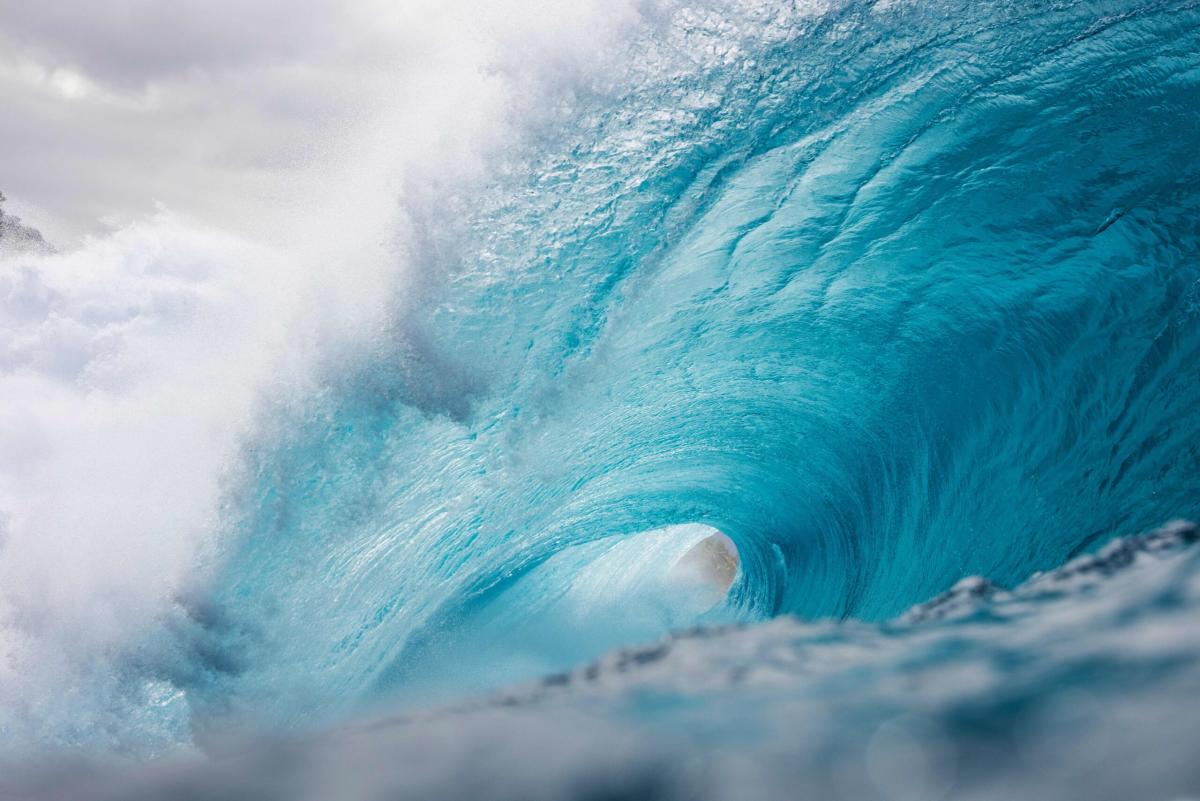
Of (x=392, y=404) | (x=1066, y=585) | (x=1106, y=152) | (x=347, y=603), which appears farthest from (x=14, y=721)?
(x=1106, y=152)

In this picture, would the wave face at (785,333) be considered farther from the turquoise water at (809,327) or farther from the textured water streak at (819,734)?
the textured water streak at (819,734)

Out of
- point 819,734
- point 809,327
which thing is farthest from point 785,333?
point 819,734

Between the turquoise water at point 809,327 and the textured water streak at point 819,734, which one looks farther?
the turquoise water at point 809,327

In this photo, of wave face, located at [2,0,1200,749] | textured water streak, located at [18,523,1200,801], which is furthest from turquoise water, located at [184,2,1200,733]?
textured water streak, located at [18,523,1200,801]

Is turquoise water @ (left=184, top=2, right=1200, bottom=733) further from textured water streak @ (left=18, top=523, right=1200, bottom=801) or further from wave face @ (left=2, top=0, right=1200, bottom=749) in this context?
textured water streak @ (left=18, top=523, right=1200, bottom=801)

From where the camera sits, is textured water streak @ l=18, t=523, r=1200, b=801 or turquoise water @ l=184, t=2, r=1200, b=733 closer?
textured water streak @ l=18, t=523, r=1200, b=801

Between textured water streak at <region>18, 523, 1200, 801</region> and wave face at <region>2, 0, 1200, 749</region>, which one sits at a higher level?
wave face at <region>2, 0, 1200, 749</region>

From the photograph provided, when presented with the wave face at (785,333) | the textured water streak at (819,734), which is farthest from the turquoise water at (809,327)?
the textured water streak at (819,734)

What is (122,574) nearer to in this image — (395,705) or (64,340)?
(64,340)
